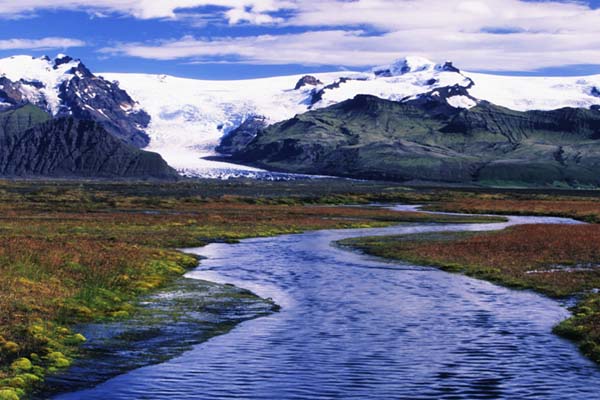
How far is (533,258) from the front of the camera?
60.3 metres

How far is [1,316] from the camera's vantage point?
3147 centimetres

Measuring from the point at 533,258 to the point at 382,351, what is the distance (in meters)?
33.2

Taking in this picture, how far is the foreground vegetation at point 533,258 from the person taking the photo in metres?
37.2

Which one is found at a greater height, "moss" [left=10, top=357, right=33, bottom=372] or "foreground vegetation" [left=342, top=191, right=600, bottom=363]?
"moss" [left=10, top=357, right=33, bottom=372]

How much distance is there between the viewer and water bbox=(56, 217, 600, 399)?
24828mm

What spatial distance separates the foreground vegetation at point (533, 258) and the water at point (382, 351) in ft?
4.11

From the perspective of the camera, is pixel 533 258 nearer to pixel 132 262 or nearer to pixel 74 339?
pixel 132 262

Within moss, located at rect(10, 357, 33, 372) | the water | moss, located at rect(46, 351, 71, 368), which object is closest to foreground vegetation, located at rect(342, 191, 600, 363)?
the water

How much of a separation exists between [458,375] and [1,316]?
1622cm

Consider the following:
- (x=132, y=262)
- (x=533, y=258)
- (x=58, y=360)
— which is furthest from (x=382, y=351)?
(x=533, y=258)

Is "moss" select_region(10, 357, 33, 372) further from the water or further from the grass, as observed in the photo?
the grass

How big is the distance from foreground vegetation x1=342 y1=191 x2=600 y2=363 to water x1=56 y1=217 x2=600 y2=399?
125cm

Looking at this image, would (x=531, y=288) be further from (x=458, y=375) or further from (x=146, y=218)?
(x=146, y=218)

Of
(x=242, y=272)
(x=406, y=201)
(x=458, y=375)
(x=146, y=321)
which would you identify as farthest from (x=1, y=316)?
(x=406, y=201)
